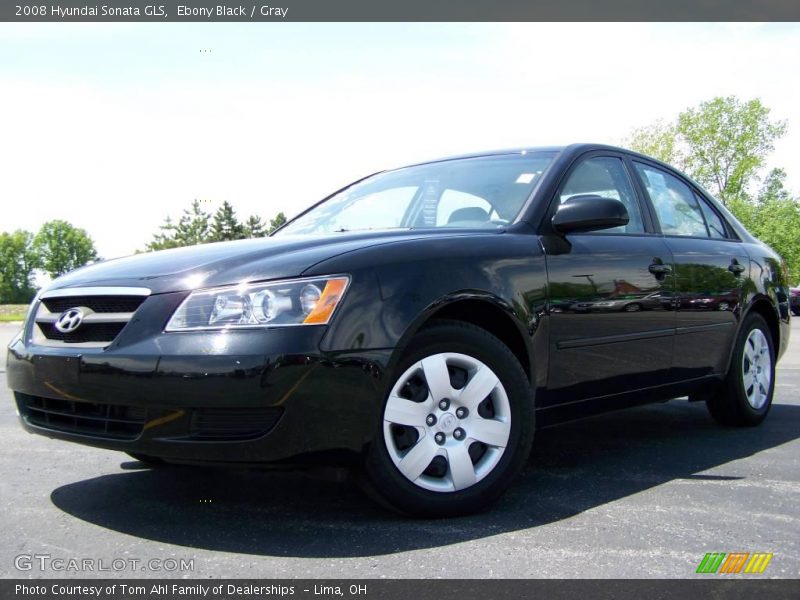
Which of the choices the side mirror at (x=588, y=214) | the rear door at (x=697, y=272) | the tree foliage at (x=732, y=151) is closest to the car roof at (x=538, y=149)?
the rear door at (x=697, y=272)

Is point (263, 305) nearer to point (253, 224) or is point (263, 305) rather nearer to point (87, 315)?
point (87, 315)

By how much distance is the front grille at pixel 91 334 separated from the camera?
2.95 m

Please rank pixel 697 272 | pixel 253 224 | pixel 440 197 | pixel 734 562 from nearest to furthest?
pixel 734 562 < pixel 440 197 < pixel 697 272 < pixel 253 224

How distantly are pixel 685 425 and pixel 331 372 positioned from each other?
132 inches

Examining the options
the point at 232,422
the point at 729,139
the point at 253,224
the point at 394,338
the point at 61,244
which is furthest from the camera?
the point at 61,244

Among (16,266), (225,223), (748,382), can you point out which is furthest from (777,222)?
(16,266)

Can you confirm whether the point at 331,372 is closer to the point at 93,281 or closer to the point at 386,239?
the point at 386,239

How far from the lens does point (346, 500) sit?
10.9 ft

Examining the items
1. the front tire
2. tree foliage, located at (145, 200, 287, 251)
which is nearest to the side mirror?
the front tire

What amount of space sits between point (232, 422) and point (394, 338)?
622 mm

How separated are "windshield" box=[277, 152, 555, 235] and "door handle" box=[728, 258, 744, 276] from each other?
154 cm

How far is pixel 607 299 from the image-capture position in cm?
382

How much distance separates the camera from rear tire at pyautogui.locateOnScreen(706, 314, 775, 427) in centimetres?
498

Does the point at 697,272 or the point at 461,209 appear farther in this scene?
the point at 697,272
